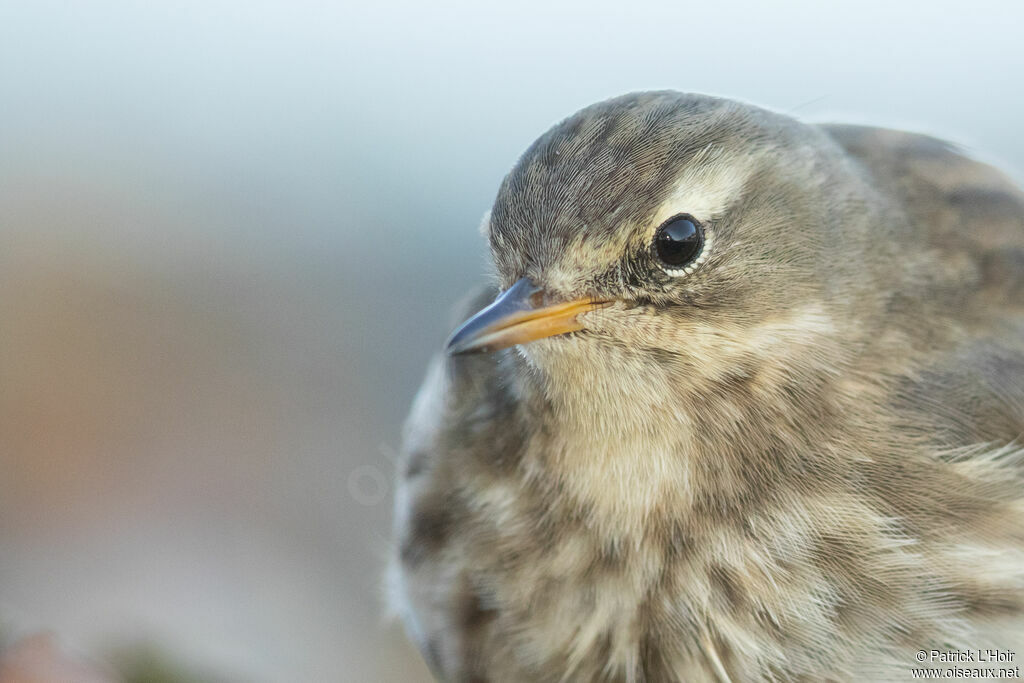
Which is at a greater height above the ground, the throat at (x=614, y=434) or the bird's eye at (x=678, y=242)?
the bird's eye at (x=678, y=242)

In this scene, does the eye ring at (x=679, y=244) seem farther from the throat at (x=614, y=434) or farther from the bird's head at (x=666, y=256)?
the throat at (x=614, y=434)

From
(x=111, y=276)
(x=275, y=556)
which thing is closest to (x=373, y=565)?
(x=275, y=556)

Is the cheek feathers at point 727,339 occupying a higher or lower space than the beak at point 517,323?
lower

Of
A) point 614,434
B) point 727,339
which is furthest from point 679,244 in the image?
point 614,434

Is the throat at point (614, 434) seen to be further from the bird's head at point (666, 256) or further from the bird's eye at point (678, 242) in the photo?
the bird's eye at point (678, 242)

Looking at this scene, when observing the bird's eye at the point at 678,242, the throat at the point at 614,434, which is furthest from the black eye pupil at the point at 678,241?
the throat at the point at 614,434

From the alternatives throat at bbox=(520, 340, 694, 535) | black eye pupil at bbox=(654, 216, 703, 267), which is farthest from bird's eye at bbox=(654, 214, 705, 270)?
throat at bbox=(520, 340, 694, 535)

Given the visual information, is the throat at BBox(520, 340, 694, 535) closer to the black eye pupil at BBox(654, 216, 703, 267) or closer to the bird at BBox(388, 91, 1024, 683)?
the bird at BBox(388, 91, 1024, 683)
